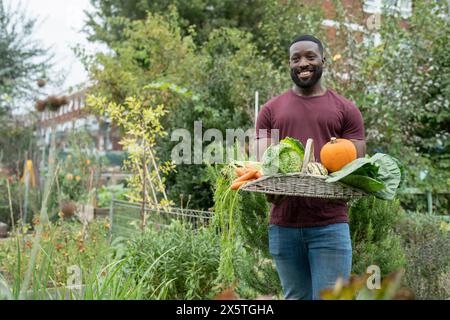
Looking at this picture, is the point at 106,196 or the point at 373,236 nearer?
the point at 373,236

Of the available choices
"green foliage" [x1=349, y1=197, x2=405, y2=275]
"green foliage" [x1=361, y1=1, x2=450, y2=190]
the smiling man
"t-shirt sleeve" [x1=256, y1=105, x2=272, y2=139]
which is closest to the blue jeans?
the smiling man

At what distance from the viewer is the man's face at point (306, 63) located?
2736 millimetres

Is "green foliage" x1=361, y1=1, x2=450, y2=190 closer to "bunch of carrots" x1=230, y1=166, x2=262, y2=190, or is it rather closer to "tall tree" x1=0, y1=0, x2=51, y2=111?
"bunch of carrots" x1=230, y1=166, x2=262, y2=190

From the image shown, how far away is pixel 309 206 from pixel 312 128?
378mm

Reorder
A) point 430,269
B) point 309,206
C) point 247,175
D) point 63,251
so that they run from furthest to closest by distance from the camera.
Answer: point 63,251 → point 430,269 → point 309,206 → point 247,175

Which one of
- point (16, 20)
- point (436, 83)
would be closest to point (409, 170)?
point (436, 83)

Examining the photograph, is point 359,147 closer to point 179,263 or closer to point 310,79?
point 310,79

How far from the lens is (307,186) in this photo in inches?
92.3

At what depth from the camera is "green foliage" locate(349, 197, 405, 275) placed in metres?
3.83

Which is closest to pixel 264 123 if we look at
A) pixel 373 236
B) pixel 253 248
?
pixel 253 248

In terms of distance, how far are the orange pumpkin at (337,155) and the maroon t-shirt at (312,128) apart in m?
0.27

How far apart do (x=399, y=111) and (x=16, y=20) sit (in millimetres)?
12051

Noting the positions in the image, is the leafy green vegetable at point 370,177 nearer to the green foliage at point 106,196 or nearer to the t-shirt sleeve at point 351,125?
the t-shirt sleeve at point 351,125

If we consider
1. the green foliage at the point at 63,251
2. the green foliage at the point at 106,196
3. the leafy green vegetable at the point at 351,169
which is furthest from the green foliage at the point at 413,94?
the leafy green vegetable at the point at 351,169
